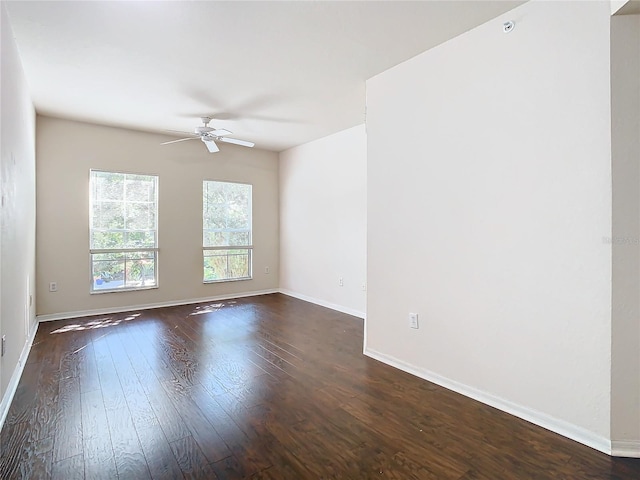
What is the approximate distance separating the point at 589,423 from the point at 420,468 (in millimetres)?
1042

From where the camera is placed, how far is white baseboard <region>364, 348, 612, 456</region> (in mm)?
1936

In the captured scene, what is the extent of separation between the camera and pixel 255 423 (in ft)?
A: 7.14

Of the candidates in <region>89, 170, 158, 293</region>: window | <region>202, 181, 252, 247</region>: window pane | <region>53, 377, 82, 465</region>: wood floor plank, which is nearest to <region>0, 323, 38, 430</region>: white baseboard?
<region>53, 377, 82, 465</region>: wood floor plank

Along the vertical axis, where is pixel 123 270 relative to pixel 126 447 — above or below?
above

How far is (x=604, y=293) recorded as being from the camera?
1910mm

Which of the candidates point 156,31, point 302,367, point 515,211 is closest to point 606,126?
point 515,211

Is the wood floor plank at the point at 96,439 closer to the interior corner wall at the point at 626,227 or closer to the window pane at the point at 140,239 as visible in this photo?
the interior corner wall at the point at 626,227

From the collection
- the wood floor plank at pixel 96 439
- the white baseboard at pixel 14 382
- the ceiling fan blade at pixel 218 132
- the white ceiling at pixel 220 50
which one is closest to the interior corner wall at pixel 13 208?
the white baseboard at pixel 14 382

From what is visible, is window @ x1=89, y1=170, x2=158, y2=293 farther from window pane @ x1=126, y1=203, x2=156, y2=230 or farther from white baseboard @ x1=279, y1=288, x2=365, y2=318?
white baseboard @ x1=279, y1=288, x2=365, y2=318

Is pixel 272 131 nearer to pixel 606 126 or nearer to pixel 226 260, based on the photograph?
pixel 226 260

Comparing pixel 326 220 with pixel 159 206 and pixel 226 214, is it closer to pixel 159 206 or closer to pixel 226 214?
pixel 226 214

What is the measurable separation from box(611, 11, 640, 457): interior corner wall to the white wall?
10.2ft

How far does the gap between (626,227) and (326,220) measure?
3.99 meters

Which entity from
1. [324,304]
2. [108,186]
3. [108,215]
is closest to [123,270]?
[108,215]
